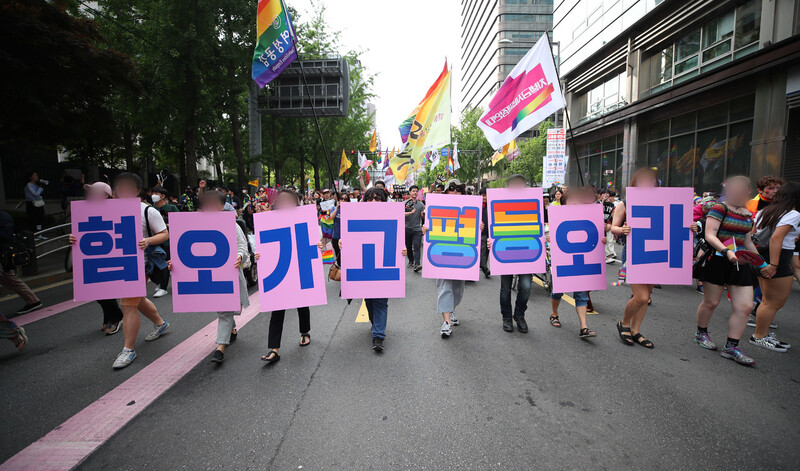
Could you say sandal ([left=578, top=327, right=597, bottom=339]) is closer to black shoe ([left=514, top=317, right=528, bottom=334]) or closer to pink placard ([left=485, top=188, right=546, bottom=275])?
black shoe ([left=514, top=317, right=528, bottom=334])

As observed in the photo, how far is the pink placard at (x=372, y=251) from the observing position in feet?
14.0

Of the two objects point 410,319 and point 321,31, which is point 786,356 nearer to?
point 410,319

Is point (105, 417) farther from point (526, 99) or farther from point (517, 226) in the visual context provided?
point (526, 99)

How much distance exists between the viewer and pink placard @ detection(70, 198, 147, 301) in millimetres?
3957

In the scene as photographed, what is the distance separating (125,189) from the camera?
13.5 feet

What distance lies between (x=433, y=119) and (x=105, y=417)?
738cm

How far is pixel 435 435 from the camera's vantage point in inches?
105

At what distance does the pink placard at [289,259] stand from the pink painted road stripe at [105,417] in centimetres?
108

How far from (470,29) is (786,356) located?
312ft

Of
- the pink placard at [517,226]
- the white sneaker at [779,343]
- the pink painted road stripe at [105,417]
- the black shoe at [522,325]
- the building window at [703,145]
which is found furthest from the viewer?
the building window at [703,145]

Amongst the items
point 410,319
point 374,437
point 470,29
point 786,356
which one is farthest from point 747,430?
point 470,29

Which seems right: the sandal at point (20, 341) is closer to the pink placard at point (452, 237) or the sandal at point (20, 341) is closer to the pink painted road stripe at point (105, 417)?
the pink painted road stripe at point (105, 417)

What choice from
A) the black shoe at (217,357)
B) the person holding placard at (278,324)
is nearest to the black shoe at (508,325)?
the person holding placard at (278,324)

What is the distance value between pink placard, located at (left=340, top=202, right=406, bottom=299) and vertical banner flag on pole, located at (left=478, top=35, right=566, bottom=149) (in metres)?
2.50
